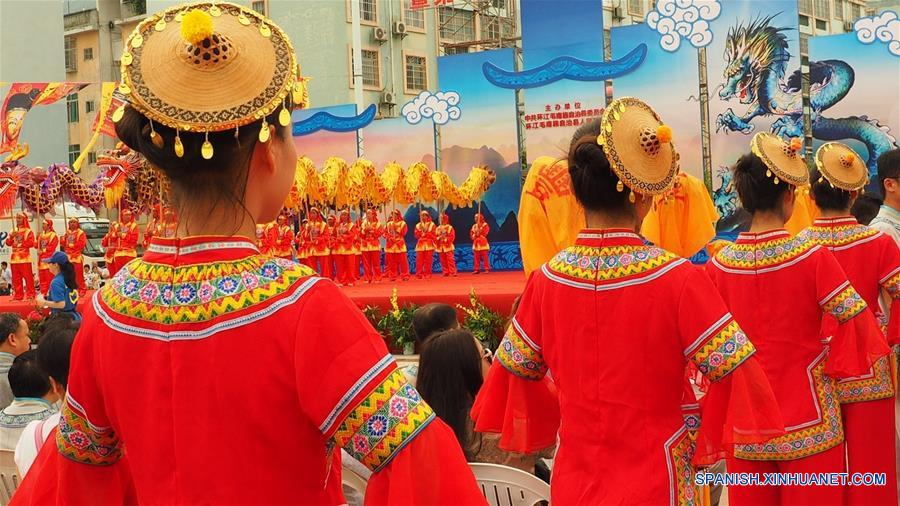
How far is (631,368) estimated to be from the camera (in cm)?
255

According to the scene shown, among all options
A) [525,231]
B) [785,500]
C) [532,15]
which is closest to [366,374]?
[785,500]

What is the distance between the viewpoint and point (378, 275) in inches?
607

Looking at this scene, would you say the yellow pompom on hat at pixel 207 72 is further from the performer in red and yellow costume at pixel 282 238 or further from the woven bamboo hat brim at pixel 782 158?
the performer in red and yellow costume at pixel 282 238

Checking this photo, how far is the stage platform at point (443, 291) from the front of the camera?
1005 cm

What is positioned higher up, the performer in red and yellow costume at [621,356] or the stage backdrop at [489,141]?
the stage backdrop at [489,141]

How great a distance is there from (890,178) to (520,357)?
2.65 metres

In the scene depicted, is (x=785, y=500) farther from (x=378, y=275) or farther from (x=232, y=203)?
(x=378, y=275)

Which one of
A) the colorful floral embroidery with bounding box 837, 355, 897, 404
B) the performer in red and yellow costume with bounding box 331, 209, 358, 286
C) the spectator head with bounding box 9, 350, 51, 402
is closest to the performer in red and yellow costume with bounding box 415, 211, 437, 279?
the performer in red and yellow costume with bounding box 331, 209, 358, 286

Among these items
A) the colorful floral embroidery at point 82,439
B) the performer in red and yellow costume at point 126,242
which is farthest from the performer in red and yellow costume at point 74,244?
the colorful floral embroidery at point 82,439

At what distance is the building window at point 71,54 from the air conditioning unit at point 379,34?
11272mm

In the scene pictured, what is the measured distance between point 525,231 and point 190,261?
4683mm

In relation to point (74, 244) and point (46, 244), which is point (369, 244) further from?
point (46, 244)

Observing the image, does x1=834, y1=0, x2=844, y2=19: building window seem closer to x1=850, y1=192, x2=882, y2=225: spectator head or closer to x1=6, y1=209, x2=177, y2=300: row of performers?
x1=6, y1=209, x2=177, y2=300: row of performers

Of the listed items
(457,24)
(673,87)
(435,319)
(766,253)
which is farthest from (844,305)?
(457,24)
